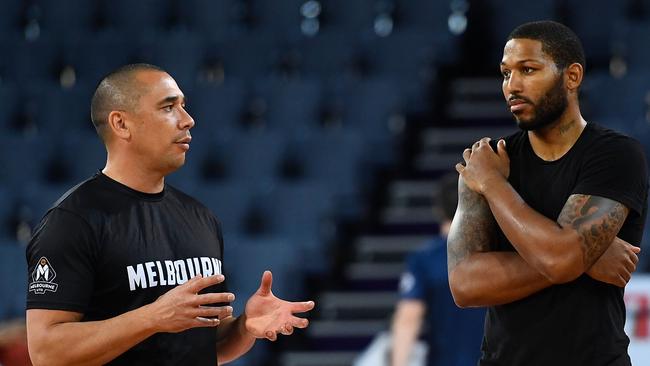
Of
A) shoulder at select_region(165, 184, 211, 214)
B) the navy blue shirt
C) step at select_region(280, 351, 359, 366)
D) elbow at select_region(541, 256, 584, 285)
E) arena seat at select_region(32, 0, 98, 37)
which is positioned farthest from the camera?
arena seat at select_region(32, 0, 98, 37)

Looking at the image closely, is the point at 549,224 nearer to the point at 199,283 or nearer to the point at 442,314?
the point at 199,283

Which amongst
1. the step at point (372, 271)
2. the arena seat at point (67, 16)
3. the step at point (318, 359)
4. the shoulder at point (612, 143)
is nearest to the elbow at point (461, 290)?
the shoulder at point (612, 143)

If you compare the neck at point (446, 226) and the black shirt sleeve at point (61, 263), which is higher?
the black shirt sleeve at point (61, 263)

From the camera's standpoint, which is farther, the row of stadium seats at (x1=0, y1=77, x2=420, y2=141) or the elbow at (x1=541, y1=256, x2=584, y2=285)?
the row of stadium seats at (x1=0, y1=77, x2=420, y2=141)

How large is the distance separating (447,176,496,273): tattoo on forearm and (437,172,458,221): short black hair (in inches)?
94.1

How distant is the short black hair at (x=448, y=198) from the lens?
636 cm

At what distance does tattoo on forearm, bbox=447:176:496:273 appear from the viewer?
3924 mm

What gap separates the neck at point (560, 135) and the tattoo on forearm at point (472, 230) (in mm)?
247

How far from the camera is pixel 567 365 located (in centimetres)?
377

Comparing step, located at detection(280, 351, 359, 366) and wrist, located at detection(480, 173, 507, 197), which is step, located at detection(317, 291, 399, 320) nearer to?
step, located at detection(280, 351, 359, 366)

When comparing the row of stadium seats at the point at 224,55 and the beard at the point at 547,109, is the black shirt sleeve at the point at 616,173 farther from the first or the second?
the row of stadium seats at the point at 224,55

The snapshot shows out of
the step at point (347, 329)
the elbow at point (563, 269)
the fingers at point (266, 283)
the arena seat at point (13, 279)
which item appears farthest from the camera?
the step at point (347, 329)

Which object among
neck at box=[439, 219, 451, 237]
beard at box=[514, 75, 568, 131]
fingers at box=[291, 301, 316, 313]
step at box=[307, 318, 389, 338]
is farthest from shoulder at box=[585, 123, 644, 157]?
step at box=[307, 318, 389, 338]

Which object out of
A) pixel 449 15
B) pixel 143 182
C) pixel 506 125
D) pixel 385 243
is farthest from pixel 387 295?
pixel 143 182
